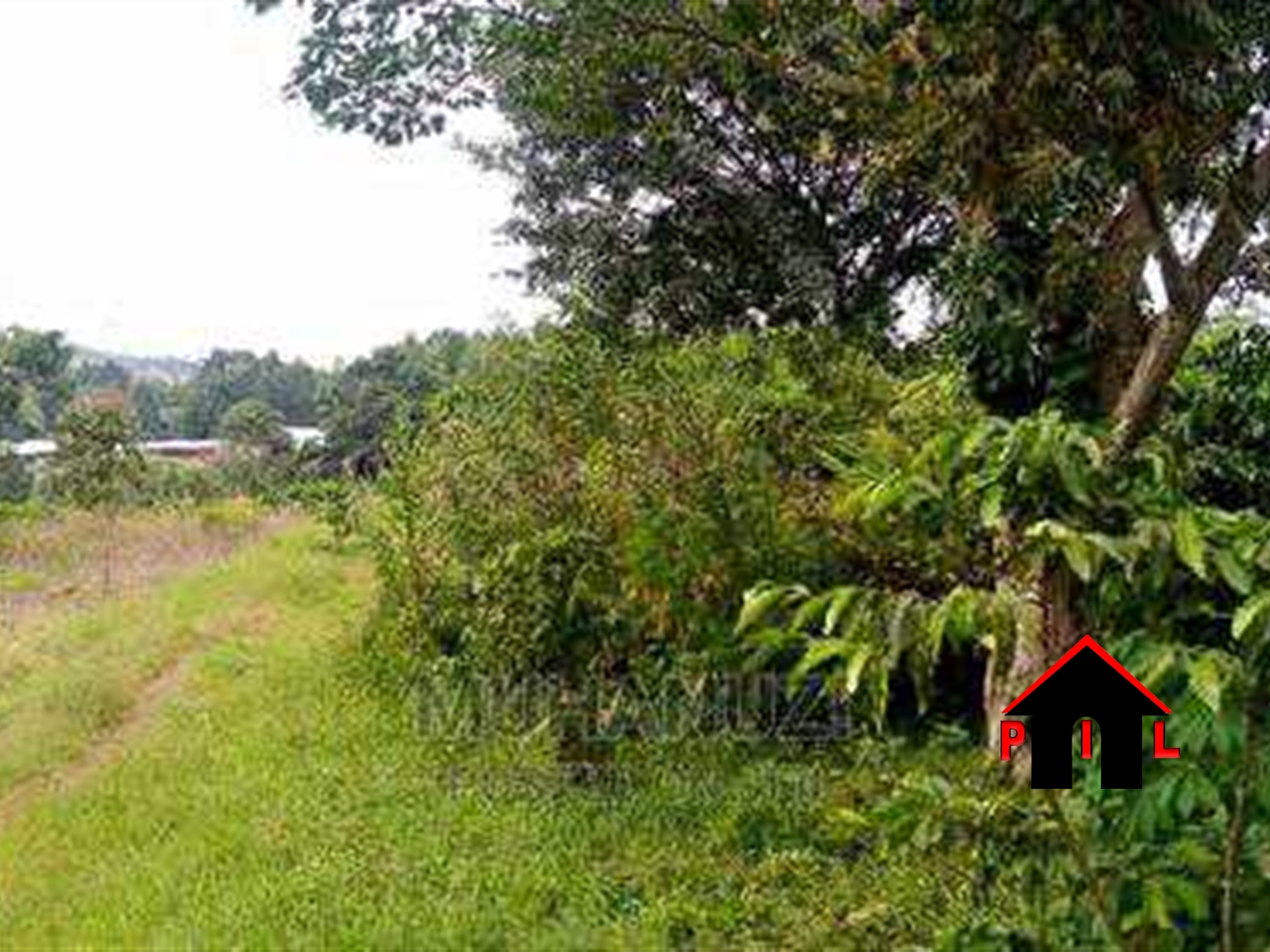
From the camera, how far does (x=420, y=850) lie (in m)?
6.89

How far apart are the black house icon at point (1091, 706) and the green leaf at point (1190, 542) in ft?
0.82

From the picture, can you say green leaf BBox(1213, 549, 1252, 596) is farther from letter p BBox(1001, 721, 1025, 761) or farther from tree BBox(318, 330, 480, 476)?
tree BBox(318, 330, 480, 476)

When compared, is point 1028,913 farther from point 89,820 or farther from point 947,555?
point 89,820

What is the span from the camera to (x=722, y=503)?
8086mm

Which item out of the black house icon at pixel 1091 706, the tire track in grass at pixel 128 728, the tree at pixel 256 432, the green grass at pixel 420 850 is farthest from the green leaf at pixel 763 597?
the tree at pixel 256 432

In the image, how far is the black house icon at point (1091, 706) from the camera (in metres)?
2.97

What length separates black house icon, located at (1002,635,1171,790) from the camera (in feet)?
9.74

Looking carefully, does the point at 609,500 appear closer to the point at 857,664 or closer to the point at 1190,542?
the point at 857,664

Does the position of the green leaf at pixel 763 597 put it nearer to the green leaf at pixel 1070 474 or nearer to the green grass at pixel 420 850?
the green leaf at pixel 1070 474

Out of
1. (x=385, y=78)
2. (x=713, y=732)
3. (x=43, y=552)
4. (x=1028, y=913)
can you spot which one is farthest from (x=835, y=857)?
(x=43, y=552)

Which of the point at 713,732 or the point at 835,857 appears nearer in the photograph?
the point at 835,857

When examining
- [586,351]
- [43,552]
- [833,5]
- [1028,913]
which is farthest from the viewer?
[43,552]

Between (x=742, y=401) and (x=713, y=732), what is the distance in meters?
1.66

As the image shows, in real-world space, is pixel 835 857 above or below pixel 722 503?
below
